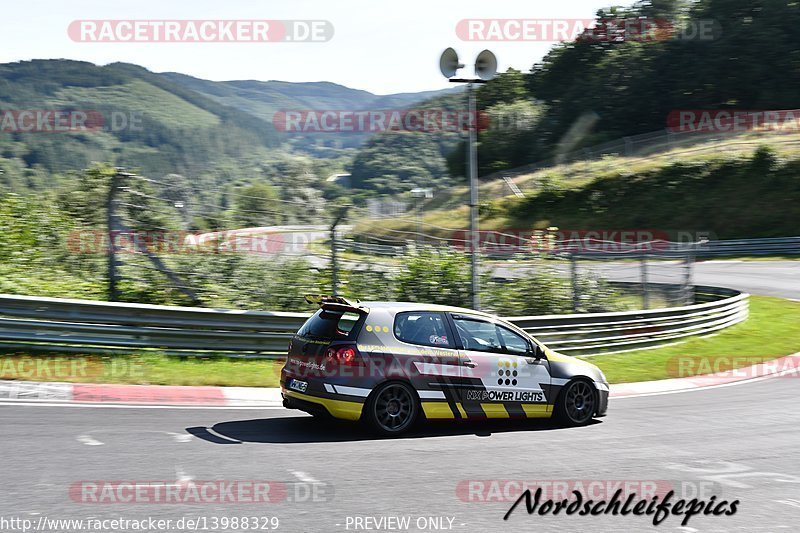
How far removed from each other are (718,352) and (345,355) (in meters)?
10.7

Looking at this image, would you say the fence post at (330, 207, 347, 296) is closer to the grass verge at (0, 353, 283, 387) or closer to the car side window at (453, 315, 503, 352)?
the grass verge at (0, 353, 283, 387)

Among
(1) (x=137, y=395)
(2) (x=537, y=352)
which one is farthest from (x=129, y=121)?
(2) (x=537, y=352)

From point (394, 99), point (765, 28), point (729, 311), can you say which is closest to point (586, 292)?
point (729, 311)

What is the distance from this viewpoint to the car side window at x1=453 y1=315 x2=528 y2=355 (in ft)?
32.7

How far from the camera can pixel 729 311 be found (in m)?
19.7

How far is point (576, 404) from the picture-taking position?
10523mm

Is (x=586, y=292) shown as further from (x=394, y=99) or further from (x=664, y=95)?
(x=394, y=99)

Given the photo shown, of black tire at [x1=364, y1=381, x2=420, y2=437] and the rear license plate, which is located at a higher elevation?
the rear license plate

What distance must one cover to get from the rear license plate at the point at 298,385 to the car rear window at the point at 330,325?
1.72 feet

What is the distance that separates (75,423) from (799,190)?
146 ft
